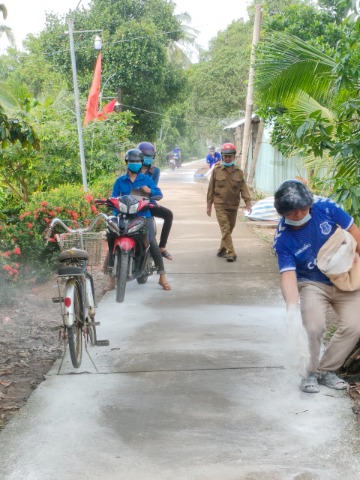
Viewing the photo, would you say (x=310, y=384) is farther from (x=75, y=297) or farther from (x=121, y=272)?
(x=121, y=272)

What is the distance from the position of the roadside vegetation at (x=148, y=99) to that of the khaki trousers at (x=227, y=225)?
152cm

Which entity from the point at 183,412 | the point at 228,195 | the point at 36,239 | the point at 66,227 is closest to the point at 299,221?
the point at 183,412

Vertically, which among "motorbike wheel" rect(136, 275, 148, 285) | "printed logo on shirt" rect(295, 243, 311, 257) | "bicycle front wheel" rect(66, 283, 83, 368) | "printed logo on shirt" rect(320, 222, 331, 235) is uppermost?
"printed logo on shirt" rect(320, 222, 331, 235)

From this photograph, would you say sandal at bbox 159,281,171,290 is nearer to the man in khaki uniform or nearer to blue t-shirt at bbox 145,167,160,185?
blue t-shirt at bbox 145,167,160,185

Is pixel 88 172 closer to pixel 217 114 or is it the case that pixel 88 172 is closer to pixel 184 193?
pixel 184 193

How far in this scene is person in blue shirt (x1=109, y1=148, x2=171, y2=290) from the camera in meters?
8.70

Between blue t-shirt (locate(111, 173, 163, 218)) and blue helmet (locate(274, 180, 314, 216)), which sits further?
blue t-shirt (locate(111, 173, 163, 218))

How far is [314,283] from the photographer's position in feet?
17.7

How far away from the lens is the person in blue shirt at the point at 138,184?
8.70 m

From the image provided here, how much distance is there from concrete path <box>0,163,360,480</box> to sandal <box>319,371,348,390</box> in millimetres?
75

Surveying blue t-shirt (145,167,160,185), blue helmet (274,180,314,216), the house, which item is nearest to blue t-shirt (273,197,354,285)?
blue helmet (274,180,314,216)

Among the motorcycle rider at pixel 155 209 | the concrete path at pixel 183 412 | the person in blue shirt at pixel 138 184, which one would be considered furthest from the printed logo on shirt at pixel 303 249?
the motorcycle rider at pixel 155 209

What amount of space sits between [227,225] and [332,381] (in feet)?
20.3

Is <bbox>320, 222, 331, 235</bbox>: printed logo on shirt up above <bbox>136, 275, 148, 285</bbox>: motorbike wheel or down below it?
above
